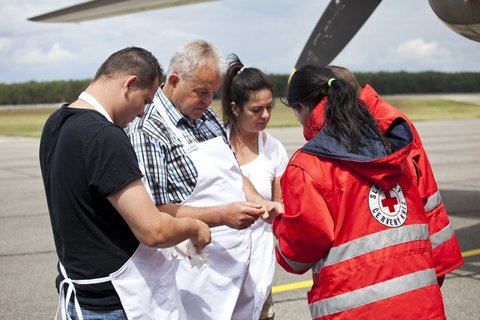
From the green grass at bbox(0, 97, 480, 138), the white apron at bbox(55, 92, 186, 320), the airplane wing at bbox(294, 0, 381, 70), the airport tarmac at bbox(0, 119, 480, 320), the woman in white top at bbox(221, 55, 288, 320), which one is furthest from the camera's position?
the green grass at bbox(0, 97, 480, 138)

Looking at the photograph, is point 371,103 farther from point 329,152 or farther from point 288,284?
point 288,284

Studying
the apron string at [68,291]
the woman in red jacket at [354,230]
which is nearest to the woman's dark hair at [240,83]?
the woman in red jacket at [354,230]

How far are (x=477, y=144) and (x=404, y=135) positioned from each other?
17455mm

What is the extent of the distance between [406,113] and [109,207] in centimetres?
3632

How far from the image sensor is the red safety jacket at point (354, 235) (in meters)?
2.44

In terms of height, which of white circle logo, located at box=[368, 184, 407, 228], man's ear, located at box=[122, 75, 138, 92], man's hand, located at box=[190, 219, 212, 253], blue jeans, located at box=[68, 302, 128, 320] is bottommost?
blue jeans, located at box=[68, 302, 128, 320]

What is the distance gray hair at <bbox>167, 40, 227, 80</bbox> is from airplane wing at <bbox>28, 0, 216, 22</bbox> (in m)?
9.08

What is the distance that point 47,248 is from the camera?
24.0ft

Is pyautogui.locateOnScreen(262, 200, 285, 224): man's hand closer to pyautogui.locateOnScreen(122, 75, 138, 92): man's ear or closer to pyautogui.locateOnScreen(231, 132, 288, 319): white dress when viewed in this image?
pyautogui.locateOnScreen(231, 132, 288, 319): white dress

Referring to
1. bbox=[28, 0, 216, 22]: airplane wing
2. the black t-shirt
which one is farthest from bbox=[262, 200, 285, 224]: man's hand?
bbox=[28, 0, 216, 22]: airplane wing

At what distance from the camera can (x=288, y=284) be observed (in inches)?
228

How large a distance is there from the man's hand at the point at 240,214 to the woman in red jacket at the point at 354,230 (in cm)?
38

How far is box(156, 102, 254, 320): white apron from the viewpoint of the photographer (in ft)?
9.79

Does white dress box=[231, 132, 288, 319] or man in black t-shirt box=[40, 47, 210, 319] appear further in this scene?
white dress box=[231, 132, 288, 319]
